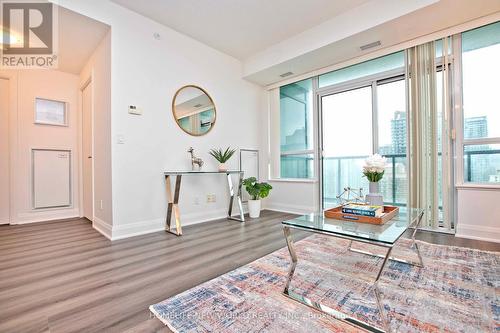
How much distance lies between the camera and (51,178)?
3867 mm

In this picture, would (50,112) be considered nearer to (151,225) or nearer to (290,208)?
(151,225)

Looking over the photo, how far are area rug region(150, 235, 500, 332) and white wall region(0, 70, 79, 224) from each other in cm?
368

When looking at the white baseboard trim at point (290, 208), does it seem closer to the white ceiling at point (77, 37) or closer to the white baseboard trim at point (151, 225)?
the white baseboard trim at point (151, 225)

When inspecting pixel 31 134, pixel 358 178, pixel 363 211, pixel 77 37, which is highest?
pixel 77 37

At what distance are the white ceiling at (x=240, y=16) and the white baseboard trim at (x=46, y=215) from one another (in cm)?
335

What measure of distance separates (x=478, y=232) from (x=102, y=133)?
4620 millimetres

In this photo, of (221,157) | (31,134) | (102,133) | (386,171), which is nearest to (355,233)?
(386,171)

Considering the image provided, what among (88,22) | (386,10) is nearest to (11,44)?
(88,22)

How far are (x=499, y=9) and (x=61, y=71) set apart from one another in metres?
6.03

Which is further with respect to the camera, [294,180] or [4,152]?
[294,180]

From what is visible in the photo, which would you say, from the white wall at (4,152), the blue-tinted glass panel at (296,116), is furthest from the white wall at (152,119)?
the white wall at (4,152)

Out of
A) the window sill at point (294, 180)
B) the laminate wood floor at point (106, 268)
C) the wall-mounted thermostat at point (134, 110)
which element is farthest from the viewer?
the window sill at point (294, 180)

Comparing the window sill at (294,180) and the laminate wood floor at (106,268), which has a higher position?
the window sill at (294,180)

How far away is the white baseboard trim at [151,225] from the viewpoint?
276 centimetres
